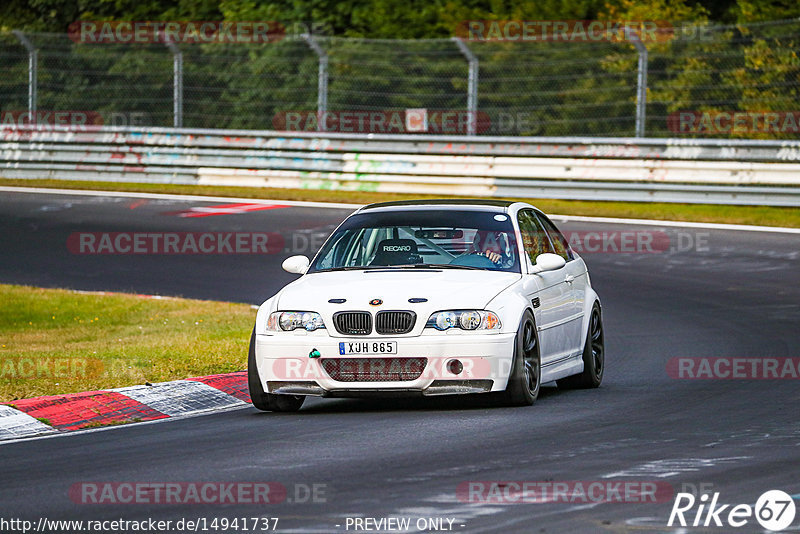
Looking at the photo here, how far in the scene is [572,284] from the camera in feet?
37.6

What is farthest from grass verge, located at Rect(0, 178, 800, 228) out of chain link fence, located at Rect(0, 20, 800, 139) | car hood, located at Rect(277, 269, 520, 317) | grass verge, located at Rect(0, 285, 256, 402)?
car hood, located at Rect(277, 269, 520, 317)

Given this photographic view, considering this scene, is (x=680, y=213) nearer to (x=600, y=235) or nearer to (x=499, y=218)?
(x=600, y=235)

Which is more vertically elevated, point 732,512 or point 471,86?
point 471,86

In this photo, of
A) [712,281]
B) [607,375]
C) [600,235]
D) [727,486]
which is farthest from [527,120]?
[727,486]

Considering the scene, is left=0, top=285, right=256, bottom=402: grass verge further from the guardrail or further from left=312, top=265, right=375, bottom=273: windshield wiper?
the guardrail

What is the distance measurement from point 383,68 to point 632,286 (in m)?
11.0

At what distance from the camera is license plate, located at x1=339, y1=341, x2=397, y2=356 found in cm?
967
